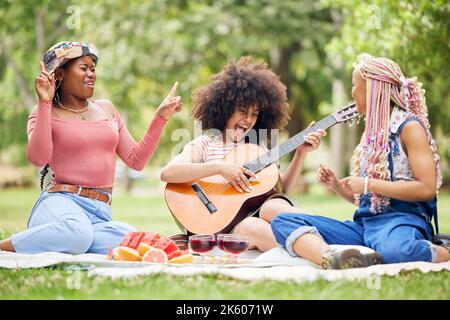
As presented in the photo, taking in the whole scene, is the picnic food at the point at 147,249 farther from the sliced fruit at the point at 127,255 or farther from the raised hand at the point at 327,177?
the raised hand at the point at 327,177

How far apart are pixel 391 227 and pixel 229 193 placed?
129 centimetres

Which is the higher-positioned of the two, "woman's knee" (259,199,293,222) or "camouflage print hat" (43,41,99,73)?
"camouflage print hat" (43,41,99,73)

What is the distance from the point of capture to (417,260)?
4559 mm

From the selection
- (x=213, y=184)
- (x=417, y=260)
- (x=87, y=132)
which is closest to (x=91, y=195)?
(x=87, y=132)

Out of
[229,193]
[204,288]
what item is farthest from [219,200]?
[204,288]

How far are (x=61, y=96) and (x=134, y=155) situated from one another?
674 millimetres

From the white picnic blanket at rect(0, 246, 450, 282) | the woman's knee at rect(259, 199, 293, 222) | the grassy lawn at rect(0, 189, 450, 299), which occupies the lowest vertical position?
the grassy lawn at rect(0, 189, 450, 299)

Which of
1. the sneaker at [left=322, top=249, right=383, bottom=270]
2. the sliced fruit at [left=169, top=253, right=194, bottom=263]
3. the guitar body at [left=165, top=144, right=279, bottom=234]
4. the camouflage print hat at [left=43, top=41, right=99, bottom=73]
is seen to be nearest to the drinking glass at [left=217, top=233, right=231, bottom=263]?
the sliced fruit at [left=169, top=253, right=194, bottom=263]

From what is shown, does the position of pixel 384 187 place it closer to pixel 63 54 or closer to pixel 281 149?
pixel 281 149

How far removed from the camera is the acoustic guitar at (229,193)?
209 inches

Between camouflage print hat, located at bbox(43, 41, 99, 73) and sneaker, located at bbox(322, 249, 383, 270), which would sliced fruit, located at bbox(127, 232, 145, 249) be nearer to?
sneaker, located at bbox(322, 249, 383, 270)

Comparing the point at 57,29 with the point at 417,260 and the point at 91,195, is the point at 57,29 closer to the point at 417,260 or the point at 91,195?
the point at 91,195

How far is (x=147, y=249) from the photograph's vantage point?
4762 millimetres

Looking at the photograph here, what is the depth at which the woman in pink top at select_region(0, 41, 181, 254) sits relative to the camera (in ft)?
16.5
